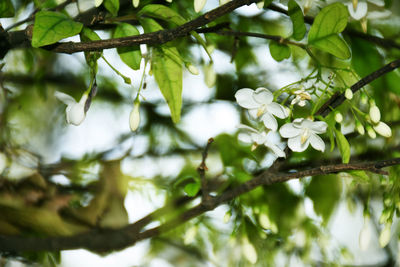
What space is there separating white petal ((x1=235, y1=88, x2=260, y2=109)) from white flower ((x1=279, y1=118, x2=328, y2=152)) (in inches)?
1.2

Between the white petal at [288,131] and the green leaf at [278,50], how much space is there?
8 centimetres

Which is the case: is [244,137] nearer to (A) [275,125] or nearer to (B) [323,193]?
(A) [275,125]

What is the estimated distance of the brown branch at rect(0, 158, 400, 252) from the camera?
0.84ft

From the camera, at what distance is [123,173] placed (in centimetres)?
49

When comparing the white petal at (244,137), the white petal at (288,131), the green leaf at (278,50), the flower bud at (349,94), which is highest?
the flower bud at (349,94)

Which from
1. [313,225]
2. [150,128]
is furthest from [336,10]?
[150,128]

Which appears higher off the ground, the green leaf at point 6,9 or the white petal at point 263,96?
the green leaf at point 6,9

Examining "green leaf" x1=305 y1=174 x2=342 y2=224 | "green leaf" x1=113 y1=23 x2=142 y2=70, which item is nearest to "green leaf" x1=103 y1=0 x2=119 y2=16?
"green leaf" x1=113 y1=23 x2=142 y2=70

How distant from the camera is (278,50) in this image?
1.11 feet

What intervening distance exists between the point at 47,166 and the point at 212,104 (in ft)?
0.82

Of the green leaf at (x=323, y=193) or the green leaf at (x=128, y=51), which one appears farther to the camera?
the green leaf at (x=323, y=193)

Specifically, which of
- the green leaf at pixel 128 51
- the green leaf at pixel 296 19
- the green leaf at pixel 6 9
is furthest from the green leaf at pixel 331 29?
the green leaf at pixel 6 9

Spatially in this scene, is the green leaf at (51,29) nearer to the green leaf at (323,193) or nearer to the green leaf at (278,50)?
the green leaf at (278,50)

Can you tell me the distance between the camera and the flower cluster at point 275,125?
27 centimetres
